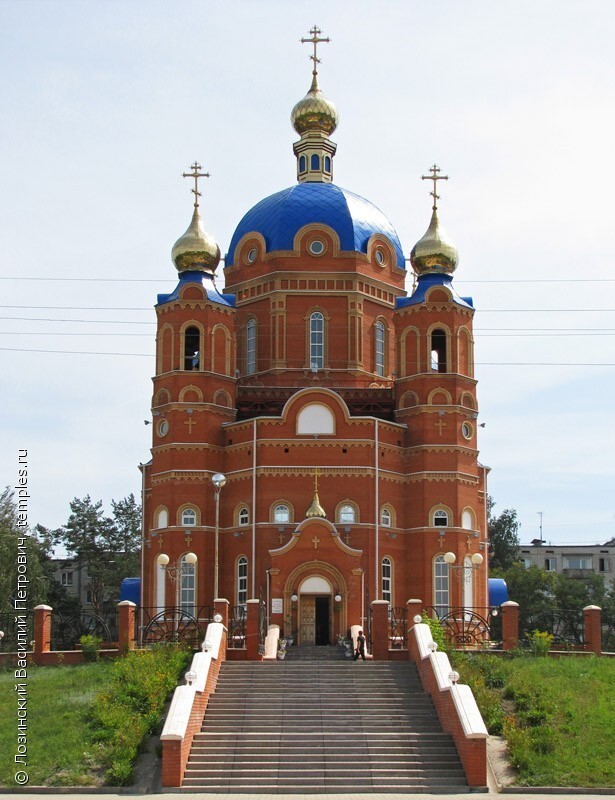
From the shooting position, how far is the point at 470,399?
4175 cm

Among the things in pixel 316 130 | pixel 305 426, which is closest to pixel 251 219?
pixel 316 130

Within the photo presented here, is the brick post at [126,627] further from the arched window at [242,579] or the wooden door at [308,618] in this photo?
the arched window at [242,579]

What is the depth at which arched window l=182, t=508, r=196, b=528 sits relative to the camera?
40.2 meters

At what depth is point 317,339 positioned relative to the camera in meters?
44.4

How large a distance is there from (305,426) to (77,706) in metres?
15.7

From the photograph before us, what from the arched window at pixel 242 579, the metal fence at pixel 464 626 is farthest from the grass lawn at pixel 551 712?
the arched window at pixel 242 579

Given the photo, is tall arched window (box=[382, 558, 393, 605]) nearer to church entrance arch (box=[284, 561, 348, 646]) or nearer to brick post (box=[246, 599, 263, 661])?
church entrance arch (box=[284, 561, 348, 646])

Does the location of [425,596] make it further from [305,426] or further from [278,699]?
[278,699]

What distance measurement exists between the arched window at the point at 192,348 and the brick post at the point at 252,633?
39.7 ft

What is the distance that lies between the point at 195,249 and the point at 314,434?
8.16 metres

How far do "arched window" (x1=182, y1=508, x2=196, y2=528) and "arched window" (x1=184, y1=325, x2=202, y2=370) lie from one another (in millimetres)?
4881

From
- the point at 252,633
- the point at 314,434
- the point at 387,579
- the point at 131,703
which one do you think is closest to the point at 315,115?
the point at 314,434

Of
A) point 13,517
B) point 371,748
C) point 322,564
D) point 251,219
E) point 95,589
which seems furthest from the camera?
point 95,589

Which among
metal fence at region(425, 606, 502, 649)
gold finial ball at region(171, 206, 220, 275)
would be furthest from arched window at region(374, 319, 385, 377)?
metal fence at region(425, 606, 502, 649)
